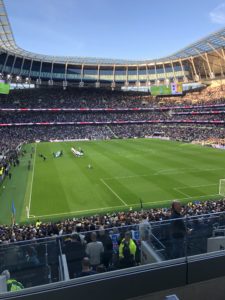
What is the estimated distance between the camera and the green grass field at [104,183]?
89.6 ft

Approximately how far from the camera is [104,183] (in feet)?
114

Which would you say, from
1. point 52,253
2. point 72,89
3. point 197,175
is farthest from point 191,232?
point 72,89

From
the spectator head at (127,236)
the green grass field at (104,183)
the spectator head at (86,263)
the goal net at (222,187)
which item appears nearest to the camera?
the spectator head at (86,263)

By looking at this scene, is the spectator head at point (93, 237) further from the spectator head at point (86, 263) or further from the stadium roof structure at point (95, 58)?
the stadium roof structure at point (95, 58)

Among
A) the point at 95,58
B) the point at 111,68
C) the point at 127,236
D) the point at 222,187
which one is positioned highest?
the point at 95,58

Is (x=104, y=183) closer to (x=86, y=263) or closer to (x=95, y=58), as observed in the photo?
(x=86, y=263)

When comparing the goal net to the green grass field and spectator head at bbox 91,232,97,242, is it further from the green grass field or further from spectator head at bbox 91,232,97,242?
spectator head at bbox 91,232,97,242

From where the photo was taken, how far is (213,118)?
87.2 meters

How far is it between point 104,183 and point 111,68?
267ft

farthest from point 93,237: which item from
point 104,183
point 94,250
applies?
point 104,183

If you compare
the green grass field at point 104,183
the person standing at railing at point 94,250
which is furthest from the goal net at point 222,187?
the person standing at railing at point 94,250

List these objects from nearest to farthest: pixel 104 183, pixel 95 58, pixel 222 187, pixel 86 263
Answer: pixel 86 263 < pixel 222 187 < pixel 104 183 < pixel 95 58

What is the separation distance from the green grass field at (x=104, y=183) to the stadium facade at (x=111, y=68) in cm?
4674

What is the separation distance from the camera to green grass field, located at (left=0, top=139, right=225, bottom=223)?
27.3 meters
